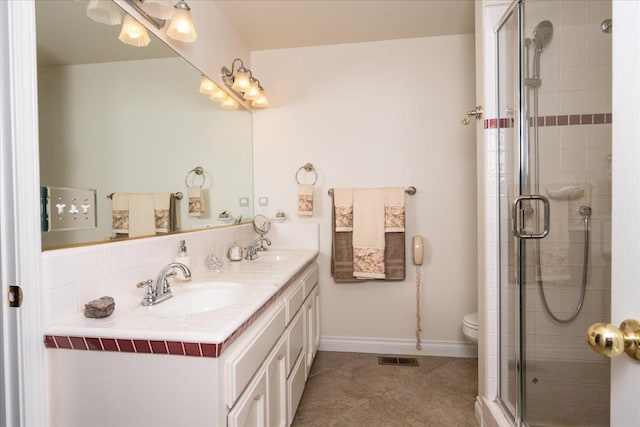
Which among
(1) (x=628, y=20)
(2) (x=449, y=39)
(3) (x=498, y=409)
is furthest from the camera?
(2) (x=449, y=39)

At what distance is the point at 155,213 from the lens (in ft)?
4.55

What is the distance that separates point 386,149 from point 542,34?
1.21m

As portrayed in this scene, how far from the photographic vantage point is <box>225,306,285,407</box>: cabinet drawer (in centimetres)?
84

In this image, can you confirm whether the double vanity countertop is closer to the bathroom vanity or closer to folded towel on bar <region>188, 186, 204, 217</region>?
the bathroom vanity

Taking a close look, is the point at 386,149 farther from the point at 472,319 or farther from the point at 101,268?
the point at 101,268

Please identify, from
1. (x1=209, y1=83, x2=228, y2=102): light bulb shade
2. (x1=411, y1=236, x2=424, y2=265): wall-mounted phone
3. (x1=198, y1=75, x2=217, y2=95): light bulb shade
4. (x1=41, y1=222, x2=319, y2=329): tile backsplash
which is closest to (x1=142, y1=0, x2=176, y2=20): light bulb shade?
(x1=198, y1=75, x2=217, y2=95): light bulb shade


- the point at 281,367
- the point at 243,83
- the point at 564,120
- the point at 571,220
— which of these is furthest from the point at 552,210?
the point at 243,83

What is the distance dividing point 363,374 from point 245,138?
1942 mm

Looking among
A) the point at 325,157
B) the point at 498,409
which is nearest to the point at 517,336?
the point at 498,409

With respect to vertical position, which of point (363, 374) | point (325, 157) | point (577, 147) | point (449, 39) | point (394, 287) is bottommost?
point (363, 374)

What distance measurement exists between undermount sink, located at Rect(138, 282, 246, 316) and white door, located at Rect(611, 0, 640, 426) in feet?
3.40

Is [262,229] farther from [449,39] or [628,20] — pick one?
[628,20]

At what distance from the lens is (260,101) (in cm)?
238

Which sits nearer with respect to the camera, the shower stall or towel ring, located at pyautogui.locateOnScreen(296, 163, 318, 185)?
the shower stall
